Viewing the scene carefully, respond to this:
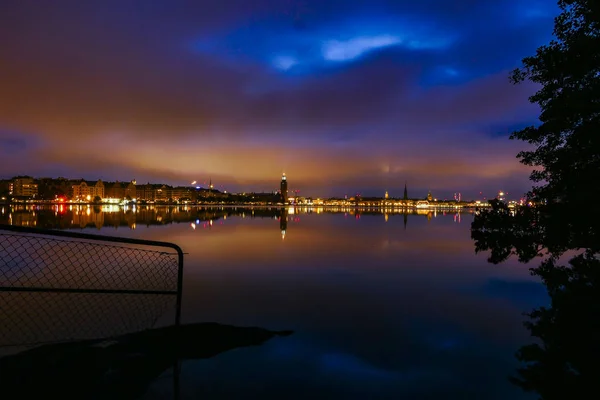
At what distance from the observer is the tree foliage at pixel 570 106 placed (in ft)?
29.3

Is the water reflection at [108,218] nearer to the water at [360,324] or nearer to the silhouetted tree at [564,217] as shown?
the water at [360,324]

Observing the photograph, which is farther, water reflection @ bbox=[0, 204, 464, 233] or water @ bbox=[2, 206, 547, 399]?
water reflection @ bbox=[0, 204, 464, 233]

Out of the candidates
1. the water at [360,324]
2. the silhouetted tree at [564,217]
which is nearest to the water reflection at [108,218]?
the water at [360,324]

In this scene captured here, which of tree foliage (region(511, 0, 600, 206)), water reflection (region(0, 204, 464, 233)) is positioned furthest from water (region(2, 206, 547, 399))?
water reflection (region(0, 204, 464, 233))

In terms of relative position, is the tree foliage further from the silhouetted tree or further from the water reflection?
the water reflection

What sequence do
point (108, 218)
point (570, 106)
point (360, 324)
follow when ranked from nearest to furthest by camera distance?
point (570, 106), point (360, 324), point (108, 218)

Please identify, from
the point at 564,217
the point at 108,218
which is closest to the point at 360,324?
the point at 564,217

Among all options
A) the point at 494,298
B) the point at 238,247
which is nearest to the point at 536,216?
the point at 494,298

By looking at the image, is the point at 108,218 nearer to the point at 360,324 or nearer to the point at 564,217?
the point at 360,324

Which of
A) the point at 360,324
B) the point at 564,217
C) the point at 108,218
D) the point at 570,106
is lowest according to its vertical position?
the point at 360,324

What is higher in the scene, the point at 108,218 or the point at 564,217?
the point at 564,217

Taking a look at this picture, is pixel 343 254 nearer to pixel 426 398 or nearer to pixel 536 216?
pixel 536 216

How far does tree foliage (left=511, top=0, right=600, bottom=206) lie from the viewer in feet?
29.3

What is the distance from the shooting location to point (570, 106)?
9.01 metres
